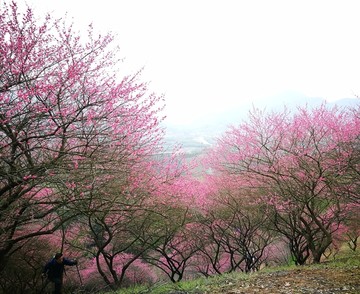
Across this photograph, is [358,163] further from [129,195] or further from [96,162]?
[96,162]

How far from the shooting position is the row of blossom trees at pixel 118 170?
18.9 ft

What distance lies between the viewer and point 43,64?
5898 mm

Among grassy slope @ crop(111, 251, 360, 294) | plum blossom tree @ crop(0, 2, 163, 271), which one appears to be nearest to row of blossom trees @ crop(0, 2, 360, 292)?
plum blossom tree @ crop(0, 2, 163, 271)

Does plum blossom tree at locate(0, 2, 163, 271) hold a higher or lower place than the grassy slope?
higher

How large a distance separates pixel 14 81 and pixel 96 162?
80.7 inches

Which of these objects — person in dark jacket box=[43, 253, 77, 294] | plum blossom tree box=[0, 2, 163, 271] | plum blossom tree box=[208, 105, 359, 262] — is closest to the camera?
plum blossom tree box=[0, 2, 163, 271]

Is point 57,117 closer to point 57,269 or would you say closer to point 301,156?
point 57,269

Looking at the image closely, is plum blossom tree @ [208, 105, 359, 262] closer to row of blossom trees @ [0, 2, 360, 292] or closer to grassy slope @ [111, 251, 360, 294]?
row of blossom trees @ [0, 2, 360, 292]

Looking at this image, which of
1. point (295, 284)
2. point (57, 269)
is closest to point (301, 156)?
point (295, 284)

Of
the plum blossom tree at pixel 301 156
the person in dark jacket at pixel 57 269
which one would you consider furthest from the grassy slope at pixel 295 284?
the plum blossom tree at pixel 301 156

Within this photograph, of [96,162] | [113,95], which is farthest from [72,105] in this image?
[96,162]

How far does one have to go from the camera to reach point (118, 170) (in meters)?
6.69

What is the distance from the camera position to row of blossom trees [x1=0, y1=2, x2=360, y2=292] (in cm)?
577

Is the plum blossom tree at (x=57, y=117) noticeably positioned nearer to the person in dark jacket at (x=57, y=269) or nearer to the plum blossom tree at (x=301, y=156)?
the person in dark jacket at (x=57, y=269)
